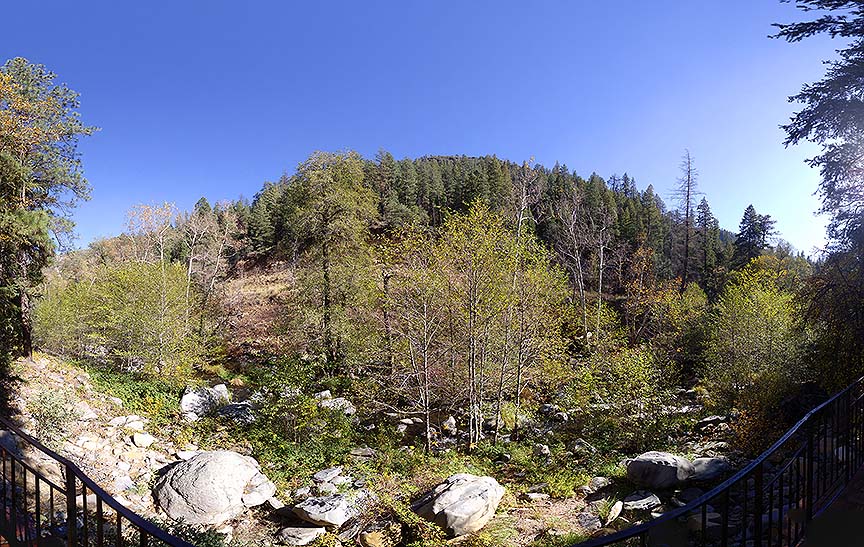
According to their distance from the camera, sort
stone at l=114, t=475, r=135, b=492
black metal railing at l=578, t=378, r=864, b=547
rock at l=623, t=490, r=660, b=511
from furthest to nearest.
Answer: stone at l=114, t=475, r=135, b=492 → rock at l=623, t=490, r=660, b=511 → black metal railing at l=578, t=378, r=864, b=547

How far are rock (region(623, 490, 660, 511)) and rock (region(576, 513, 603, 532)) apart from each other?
677mm

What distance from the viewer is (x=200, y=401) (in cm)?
1384

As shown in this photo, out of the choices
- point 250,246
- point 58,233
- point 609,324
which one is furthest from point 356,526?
point 250,246

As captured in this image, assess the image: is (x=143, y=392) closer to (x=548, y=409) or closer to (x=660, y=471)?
(x=548, y=409)

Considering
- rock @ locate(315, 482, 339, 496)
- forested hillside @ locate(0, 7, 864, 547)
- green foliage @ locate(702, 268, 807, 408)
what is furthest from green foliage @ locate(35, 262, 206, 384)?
green foliage @ locate(702, 268, 807, 408)

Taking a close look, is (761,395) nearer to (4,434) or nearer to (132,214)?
(4,434)

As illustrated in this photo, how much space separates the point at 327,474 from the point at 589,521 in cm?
589

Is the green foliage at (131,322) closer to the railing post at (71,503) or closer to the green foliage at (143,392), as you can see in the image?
the green foliage at (143,392)

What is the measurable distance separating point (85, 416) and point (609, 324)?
67.7 feet

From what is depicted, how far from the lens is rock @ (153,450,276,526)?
822 cm

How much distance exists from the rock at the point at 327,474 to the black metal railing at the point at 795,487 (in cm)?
726

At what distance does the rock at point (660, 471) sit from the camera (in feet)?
28.3

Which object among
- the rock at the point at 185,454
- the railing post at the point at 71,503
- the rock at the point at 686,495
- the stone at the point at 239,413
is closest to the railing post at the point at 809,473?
the rock at the point at 686,495

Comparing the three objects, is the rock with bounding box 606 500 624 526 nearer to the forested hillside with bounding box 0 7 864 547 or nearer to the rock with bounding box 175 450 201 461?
the forested hillside with bounding box 0 7 864 547
